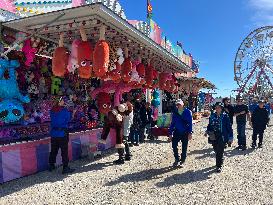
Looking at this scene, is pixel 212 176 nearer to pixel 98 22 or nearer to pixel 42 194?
pixel 42 194

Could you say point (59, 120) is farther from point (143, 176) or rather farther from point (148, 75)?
point (148, 75)

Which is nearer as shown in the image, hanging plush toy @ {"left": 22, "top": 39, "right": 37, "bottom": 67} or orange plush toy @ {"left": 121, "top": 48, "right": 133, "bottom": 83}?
hanging plush toy @ {"left": 22, "top": 39, "right": 37, "bottom": 67}

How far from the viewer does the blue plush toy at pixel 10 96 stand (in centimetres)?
636

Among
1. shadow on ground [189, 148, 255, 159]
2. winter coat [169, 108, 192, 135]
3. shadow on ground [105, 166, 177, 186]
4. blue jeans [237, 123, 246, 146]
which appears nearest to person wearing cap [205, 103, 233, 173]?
winter coat [169, 108, 192, 135]

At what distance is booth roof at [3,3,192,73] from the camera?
17.6 feet

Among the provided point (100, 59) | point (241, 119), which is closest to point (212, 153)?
point (241, 119)

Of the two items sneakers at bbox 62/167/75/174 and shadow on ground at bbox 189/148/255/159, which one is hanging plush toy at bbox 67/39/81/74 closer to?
sneakers at bbox 62/167/75/174

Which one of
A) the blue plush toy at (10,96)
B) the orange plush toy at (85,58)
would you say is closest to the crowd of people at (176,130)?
the blue plush toy at (10,96)

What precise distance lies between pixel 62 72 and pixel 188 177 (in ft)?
10.7

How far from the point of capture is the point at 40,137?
7359 millimetres

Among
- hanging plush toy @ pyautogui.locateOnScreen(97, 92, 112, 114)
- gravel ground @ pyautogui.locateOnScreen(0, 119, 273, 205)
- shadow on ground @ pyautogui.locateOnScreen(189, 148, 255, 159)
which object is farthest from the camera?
hanging plush toy @ pyautogui.locateOnScreen(97, 92, 112, 114)

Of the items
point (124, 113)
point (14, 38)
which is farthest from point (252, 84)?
point (14, 38)

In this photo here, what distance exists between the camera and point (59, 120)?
6.70 metres

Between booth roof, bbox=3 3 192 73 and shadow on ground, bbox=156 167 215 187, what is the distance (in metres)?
3.10
